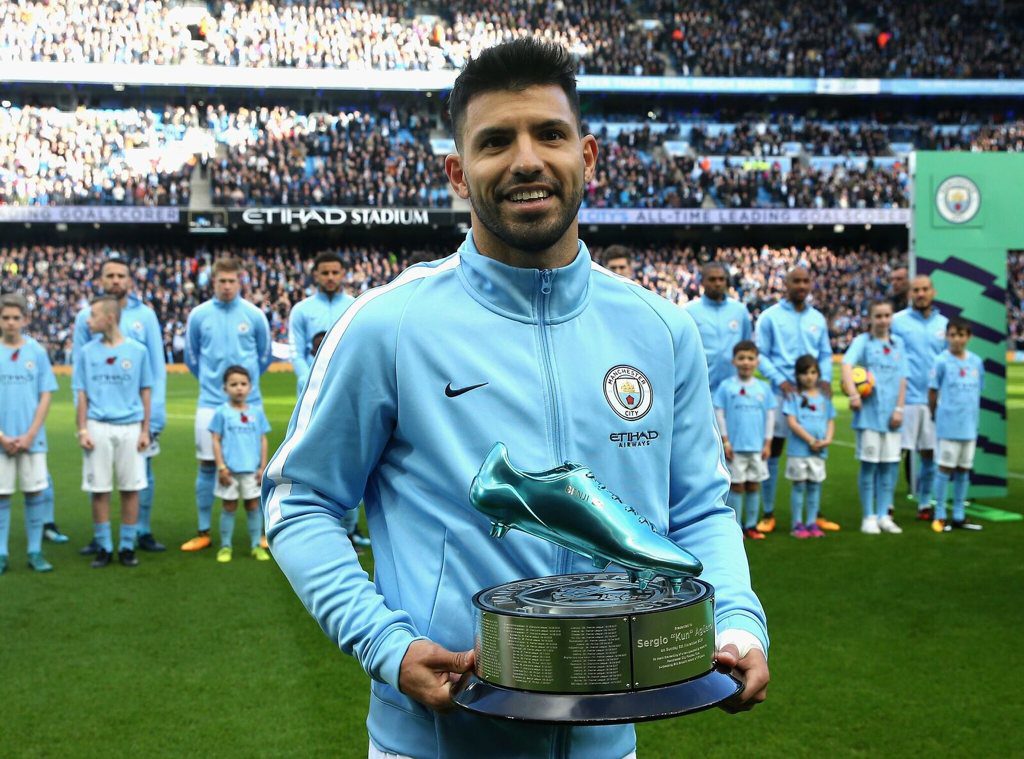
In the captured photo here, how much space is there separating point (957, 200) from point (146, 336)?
7.49 metres

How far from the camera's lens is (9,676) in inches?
213

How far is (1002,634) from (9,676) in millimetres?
5414

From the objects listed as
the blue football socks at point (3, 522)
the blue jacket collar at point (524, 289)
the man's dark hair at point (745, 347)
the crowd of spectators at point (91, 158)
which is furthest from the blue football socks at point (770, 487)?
the crowd of spectators at point (91, 158)

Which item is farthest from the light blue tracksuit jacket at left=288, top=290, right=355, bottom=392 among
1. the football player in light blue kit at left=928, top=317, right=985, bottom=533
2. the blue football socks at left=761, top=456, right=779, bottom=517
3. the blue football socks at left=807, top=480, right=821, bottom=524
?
the football player in light blue kit at left=928, top=317, right=985, bottom=533

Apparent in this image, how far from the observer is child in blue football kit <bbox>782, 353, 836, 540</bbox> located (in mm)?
8688

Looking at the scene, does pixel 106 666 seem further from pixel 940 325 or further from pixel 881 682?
pixel 940 325

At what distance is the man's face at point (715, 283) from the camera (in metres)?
8.60

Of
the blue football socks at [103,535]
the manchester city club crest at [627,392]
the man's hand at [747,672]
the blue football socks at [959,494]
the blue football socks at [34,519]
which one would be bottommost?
the blue football socks at [959,494]

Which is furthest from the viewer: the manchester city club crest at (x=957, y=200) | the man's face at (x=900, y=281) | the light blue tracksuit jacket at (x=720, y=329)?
the man's face at (x=900, y=281)

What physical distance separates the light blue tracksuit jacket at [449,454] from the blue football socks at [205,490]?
270 inches

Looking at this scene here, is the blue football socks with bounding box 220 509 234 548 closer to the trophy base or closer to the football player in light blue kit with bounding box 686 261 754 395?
the football player in light blue kit with bounding box 686 261 754 395

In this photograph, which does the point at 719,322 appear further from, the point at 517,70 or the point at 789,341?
the point at 517,70

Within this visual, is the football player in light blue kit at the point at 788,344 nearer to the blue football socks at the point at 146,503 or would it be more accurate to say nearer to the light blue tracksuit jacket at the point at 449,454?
the blue football socks at the point at 146,503

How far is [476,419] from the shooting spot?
5.85 feet
